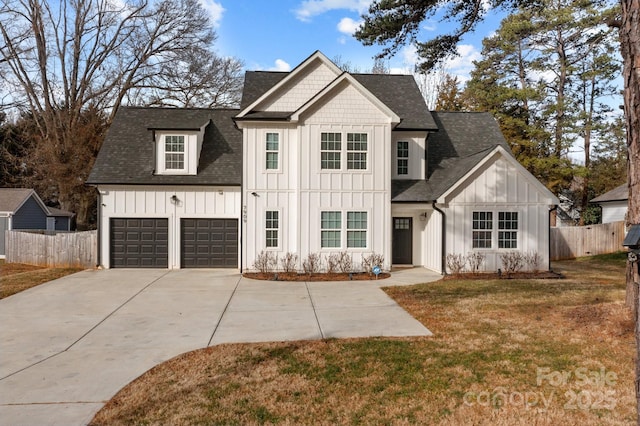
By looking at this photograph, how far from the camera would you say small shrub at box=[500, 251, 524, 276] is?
1547cm

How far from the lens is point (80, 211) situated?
1169 inches

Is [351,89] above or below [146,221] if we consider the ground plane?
above

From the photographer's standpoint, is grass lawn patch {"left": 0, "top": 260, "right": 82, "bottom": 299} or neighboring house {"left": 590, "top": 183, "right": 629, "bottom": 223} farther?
neighboring house {"left": 590, "top": 183, "right": 629, "bottom": 223}

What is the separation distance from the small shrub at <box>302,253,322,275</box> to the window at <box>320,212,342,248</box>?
0.51 m

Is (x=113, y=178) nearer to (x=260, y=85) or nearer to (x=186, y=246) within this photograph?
(x=186, y=246)

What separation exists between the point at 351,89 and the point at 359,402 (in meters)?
12.9

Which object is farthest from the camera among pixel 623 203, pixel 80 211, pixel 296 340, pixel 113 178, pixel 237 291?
pixel 80 211

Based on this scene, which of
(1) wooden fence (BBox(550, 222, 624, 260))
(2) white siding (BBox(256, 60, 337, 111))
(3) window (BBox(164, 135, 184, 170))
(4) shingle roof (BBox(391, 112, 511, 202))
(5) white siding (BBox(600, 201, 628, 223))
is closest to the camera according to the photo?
(4) shingle roof (BBox(391, 112, 511, 202))

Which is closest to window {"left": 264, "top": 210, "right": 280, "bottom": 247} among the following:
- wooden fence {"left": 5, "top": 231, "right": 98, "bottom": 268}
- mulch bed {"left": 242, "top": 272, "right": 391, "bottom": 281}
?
mulch bed {"left": 242, "top": 272, "right": 391, "bottom": 281}

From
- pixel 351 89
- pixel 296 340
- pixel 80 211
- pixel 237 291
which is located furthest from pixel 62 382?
pixel 80 211

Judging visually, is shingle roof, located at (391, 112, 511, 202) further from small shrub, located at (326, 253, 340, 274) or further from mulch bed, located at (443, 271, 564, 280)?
small shrub, located at (326, 253, 340, 274)

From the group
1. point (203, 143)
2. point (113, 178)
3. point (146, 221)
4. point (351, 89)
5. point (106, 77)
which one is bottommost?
point (146, 221)

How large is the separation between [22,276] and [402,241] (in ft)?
46.6

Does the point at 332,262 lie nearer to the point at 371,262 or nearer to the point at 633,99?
the point at 371,262
